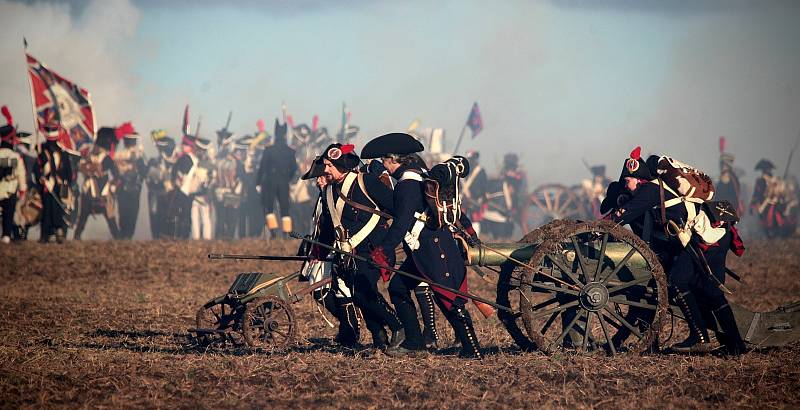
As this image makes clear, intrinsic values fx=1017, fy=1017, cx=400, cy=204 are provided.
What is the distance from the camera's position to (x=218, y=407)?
Answer: 6.30m

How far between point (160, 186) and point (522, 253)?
16.8m

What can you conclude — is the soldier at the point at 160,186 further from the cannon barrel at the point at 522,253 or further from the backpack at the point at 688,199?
the backpack at the point at 688,199

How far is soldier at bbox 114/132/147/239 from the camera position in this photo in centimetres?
2212

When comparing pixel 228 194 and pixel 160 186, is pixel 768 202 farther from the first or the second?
pixel 160 186

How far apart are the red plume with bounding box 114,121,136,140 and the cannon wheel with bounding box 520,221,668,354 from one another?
615 inches

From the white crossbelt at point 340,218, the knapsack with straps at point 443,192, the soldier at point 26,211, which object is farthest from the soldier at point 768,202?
the white crossbelt at point 340,218

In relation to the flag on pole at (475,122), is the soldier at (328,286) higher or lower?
lower

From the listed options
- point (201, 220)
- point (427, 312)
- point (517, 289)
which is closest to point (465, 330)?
point (427, 312)

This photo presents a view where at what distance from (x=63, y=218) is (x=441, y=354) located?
33.4 feet

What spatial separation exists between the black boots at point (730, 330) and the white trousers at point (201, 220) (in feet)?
55.3

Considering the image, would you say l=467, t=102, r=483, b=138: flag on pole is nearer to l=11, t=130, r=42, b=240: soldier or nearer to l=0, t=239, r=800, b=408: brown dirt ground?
l=11, t=130, r=42, b=240: soldier

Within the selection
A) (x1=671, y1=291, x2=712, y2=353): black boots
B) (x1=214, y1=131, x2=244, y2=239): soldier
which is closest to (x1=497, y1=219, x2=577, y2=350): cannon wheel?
(x1=671, y1=291, x2=712, y2=353): black boots

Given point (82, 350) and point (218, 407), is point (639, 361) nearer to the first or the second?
point (218, 407)

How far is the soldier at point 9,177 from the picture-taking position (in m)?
16.5
